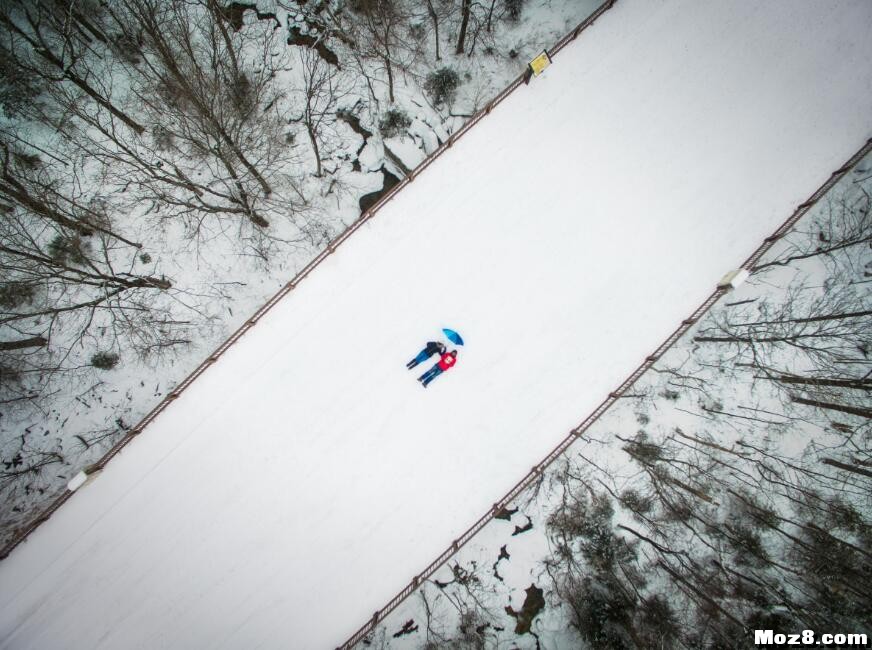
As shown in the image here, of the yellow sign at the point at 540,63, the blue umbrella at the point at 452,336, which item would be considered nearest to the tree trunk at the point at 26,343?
the blue umbrella at the point at 452,336

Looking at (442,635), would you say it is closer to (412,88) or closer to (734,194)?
(734,194)

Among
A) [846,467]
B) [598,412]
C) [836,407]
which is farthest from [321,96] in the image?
[846,467]

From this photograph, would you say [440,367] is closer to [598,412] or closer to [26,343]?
[598,412]

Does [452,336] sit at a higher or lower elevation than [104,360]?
lower

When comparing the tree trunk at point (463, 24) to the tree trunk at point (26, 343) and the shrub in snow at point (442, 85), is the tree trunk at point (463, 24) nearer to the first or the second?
the shrub in snow at point (442, 85)

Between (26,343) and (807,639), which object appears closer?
(807,639)

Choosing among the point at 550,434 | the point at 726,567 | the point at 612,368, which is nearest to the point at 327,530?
the point at 550,434
